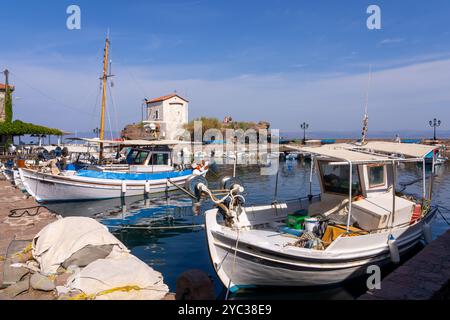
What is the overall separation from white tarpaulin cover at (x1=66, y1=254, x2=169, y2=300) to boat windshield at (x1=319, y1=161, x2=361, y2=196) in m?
6.06

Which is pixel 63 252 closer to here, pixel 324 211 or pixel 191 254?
pixel 191 254

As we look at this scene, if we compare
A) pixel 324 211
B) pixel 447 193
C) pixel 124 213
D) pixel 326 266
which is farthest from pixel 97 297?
pixel 447 193

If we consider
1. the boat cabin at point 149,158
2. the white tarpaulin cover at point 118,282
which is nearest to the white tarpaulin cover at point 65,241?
the white tarpaulin cover at point 118,282

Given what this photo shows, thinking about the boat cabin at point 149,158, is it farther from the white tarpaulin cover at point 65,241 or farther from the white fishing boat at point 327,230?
the white tarpaulin cover at point 65,241

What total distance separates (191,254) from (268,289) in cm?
404

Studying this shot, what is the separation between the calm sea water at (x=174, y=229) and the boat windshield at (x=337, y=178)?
258 cm

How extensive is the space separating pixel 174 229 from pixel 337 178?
322 inches

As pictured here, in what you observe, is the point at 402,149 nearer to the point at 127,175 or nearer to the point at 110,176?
the point at 127,175

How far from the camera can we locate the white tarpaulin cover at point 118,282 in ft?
21.1

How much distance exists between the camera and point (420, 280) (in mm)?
7141

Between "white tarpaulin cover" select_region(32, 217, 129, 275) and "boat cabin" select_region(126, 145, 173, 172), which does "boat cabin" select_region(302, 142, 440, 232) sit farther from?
"boat cabin" select_region(126, 145, 173, 172)

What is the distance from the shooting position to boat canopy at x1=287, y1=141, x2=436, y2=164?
360 inches

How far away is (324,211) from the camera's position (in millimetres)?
10797

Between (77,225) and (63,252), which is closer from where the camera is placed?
(63,252)
